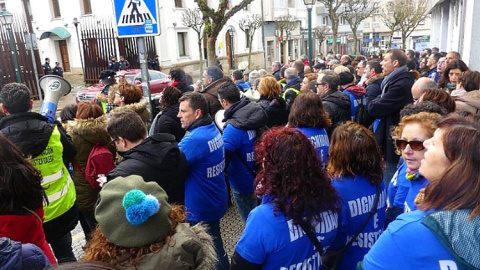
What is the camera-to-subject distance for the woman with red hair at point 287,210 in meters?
1.85

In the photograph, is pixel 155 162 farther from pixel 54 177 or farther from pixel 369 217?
pixel 369 217

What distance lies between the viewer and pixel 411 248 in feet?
4.24

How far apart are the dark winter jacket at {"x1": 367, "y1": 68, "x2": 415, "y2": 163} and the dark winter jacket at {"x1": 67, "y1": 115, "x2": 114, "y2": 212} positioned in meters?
3.09

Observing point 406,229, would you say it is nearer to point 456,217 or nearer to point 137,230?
point 456,217

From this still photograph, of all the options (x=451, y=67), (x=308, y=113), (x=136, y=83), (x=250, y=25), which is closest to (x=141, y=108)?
(x=308, y=113)

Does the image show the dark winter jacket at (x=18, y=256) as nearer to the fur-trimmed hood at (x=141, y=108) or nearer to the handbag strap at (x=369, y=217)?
the handbag strap at (x=369, y=217)

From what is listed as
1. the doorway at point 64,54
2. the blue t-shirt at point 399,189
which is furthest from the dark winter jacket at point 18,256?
the doorway at point 64,54

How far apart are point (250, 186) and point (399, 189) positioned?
1.75 meters

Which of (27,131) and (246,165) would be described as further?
(246,165)

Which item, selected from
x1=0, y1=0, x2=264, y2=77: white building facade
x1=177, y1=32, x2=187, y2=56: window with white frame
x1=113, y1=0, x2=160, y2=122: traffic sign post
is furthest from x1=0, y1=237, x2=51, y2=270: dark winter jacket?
x1=177, y1=32, x2=187, y2=56: window with white frame

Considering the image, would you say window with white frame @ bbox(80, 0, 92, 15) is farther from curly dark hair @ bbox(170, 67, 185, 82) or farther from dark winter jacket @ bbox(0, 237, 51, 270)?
dark winter jacket @ bbox(0, 237, 51, 270)

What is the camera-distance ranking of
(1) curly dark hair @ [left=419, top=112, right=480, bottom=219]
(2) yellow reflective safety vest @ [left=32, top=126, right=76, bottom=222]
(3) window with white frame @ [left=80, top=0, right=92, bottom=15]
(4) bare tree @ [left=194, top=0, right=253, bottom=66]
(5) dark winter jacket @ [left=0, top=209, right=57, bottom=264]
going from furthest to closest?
(3) window with white frame @ [left=80, top=0, right=92, bottom=15] < (4) bare tree @ [left=194, top=0, right=253, bottom=66] < (2) yellow reflective safety vest @ [left=32, top=126, right=76, bottom=222] < (5) dark winter jacket @ [left=0, top=209, right=57, bottom=264] < (1) curly dark hair @ [left=419, top=112, right=480, bottom=219]

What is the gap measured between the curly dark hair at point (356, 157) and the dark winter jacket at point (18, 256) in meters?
1.66

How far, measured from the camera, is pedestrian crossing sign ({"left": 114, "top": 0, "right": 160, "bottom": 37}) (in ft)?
13.2
